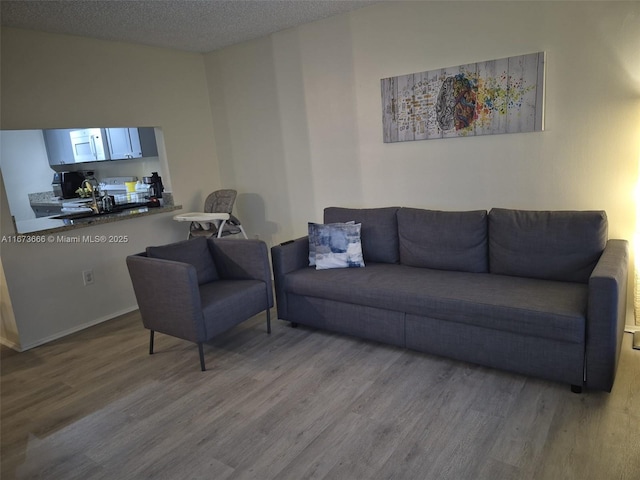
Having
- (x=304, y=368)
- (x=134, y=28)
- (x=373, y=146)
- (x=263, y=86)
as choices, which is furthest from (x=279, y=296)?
(x=134, y=28)

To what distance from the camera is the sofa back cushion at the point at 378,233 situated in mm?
3301

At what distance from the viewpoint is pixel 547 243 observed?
267 centimetres

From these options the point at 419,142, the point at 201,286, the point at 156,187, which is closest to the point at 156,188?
the point at 156,187

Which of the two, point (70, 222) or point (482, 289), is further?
point (70, 222)

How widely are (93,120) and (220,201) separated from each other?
4.24 ft

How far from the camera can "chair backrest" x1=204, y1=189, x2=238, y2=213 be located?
427 cm

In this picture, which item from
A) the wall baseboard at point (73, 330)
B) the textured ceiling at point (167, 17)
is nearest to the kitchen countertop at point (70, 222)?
the wall baseboard at point (73, 330)

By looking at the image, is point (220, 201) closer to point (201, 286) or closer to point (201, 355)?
point (201, 286)

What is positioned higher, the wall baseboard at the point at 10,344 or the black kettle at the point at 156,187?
the black kettle at the point at 156,187

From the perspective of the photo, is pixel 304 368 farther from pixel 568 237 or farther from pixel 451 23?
pixel 451 23

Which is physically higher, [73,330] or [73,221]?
[73,221]

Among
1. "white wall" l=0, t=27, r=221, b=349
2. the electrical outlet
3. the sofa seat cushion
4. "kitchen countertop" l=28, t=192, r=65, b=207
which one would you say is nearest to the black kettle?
"white wall" l=0, t=27, r=221, b=349

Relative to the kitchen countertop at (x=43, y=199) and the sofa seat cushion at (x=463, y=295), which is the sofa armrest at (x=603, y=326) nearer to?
the sofa seat cushion at (x=463, y=295)

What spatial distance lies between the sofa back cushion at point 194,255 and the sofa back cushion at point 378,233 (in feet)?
3.72
